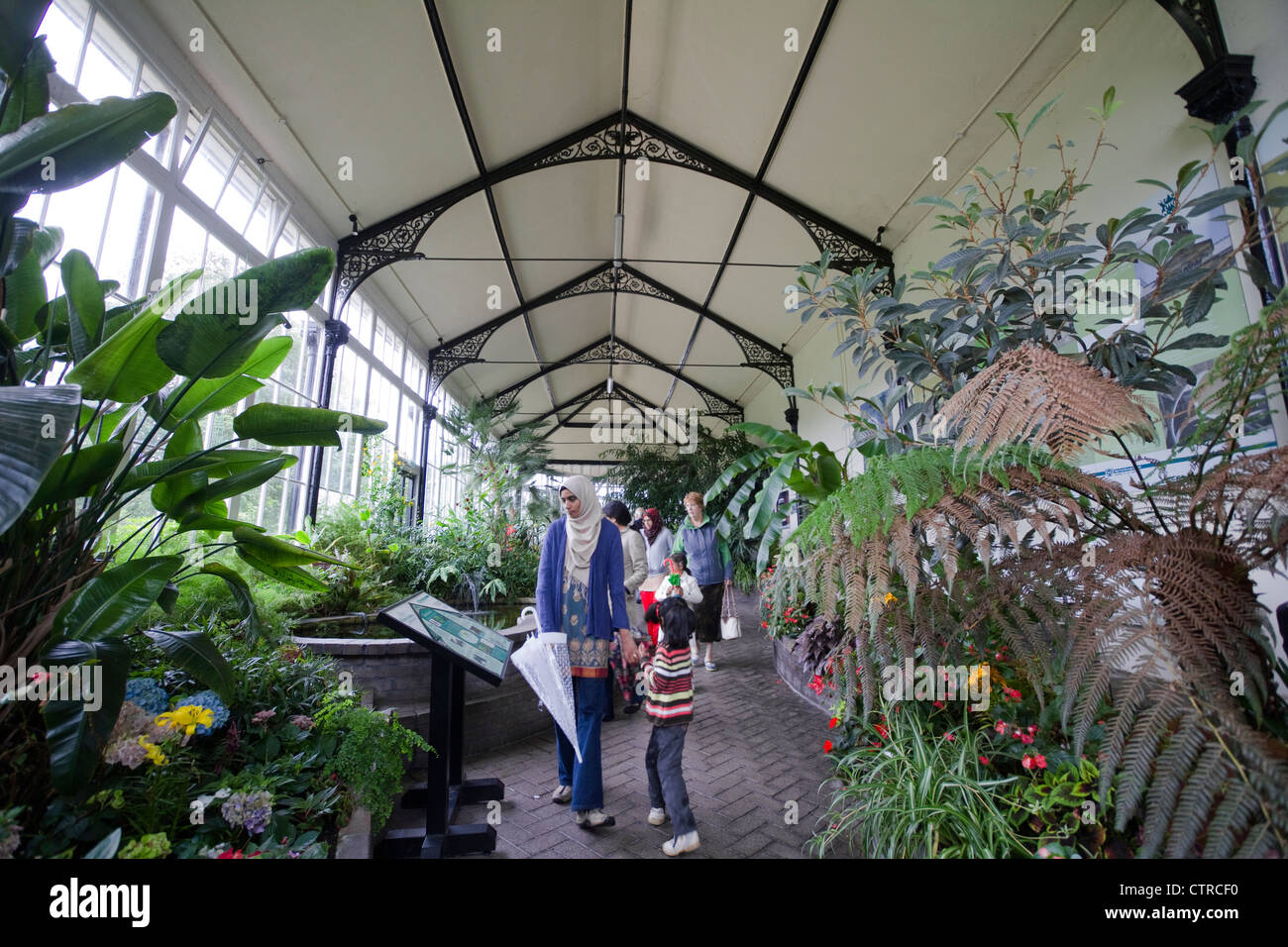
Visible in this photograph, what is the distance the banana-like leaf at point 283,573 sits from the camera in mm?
1993

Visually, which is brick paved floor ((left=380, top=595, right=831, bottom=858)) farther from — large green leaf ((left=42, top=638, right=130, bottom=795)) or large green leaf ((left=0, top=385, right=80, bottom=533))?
large green leaf ((left=0, top=385, right=80, bottom=533))

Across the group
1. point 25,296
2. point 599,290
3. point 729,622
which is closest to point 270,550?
point 25,296

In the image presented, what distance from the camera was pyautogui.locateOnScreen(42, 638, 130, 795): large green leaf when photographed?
48.5 inches

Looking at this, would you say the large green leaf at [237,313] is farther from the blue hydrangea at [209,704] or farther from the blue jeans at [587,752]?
the blue jeans at [587,752]

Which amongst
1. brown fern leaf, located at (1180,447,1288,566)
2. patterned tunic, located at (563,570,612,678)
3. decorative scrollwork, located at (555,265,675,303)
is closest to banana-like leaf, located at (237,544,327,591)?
patterned tunic, located at (563,570,612,678)

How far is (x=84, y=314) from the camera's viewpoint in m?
1.65

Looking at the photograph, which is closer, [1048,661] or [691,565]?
[1048,661]

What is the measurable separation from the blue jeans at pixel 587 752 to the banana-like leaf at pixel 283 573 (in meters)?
→ 1.16

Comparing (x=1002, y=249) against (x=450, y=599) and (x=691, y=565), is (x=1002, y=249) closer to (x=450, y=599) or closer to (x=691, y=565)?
(x=691, y=565)

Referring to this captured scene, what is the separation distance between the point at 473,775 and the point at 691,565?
2628 millimetres

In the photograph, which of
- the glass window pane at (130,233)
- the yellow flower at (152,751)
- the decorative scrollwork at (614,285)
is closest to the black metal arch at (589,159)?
the glass window pane at (130,233)

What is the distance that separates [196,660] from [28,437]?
0.97 m


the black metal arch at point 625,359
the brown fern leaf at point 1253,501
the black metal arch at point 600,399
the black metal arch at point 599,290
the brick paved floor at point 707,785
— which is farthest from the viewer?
the black metal arch at point 600,399

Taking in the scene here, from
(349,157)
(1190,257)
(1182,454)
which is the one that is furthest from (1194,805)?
(349,157)
